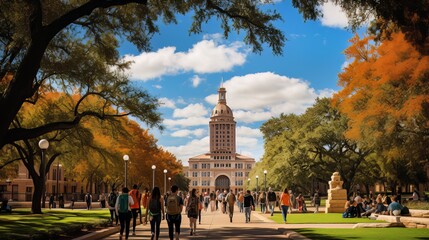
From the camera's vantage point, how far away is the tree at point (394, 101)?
2934 centimetres

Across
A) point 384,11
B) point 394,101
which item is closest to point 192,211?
point 384,11

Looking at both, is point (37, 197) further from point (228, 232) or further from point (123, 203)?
point (123, 203)

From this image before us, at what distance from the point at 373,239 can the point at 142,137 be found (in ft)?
158

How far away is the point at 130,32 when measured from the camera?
20.9 m

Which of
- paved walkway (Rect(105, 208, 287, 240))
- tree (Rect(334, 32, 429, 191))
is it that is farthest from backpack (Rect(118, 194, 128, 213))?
tree (Rect(334, 32, 429, 191))

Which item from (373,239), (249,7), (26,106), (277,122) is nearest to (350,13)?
(249,7)

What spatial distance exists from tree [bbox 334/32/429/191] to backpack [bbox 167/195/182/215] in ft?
59.6

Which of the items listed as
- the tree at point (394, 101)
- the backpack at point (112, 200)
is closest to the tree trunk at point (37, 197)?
the backpack at point (112, 200)

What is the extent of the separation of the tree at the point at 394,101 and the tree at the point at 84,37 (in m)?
13.4

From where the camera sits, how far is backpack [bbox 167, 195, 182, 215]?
15.3 metres

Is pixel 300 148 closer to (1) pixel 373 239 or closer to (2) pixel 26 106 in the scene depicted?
(2) pixel 26 106

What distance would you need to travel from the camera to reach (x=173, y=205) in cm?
1538

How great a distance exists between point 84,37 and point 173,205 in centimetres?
1004

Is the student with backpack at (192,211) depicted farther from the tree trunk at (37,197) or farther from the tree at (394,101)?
the tree trunk at (37,197)
